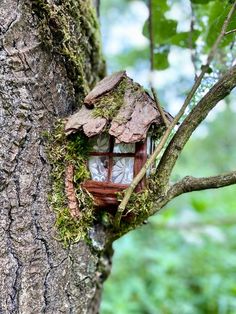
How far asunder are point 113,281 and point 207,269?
1.88 feet

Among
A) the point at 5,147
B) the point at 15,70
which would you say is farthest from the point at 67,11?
the point at 5,147

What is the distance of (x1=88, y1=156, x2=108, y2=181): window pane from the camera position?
76 cm

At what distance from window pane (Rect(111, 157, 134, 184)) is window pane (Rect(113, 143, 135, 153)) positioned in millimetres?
14

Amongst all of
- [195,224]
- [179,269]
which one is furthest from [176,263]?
[195,224]

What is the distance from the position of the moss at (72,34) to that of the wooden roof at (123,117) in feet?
0.23

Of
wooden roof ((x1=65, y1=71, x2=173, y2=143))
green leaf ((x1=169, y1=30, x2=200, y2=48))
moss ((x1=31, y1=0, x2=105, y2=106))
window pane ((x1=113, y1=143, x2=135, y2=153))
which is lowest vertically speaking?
window pane ((x1=113, y1=143, x2=135, y2=153))

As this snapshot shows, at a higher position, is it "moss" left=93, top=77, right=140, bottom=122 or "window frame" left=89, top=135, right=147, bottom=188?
"moss" left=93, top=77, right=140, bottom=122

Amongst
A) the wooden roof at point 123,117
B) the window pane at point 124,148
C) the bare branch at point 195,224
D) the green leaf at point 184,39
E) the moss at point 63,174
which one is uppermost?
the green leaf at point 184,39

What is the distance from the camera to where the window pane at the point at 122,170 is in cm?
74

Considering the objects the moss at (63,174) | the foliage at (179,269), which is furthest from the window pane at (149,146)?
the foliage at (179,269)

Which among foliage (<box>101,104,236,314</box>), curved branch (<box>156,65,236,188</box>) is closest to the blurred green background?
foliage (<box>101,104,236,314</box>)

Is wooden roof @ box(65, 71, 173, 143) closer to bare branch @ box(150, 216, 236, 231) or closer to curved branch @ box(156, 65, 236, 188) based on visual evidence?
curved branch @ box(156, 65, 236, 188)

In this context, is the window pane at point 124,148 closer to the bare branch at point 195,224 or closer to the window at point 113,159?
the window at point 113,159

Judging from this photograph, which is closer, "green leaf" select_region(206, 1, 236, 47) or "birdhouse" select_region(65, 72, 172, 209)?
"birdhouse" select_region(65, 72, 172, 209)
